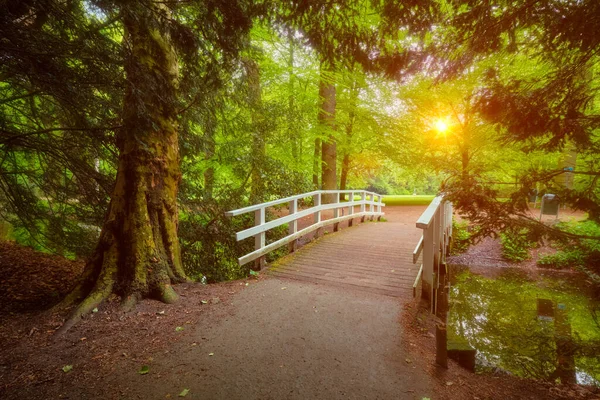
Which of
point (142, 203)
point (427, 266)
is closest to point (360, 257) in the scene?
point (427, 266)

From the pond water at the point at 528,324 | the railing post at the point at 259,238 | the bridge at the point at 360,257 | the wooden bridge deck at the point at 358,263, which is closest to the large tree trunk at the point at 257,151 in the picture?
the bridge at the point at 360,257

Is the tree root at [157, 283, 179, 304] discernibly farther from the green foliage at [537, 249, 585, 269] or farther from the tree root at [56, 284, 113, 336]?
the green foliage at [537, 249, 585, 269]

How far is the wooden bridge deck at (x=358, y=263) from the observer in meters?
5.69

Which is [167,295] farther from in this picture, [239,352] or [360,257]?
[360,257]

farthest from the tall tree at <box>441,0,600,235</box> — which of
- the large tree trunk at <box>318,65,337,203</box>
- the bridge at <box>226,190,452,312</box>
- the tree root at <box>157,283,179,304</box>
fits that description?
the large tree trunk at <box>318,65,337,203</box>

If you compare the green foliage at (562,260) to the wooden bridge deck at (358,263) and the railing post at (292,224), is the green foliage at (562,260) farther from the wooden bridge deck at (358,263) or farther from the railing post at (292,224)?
the railing post at (292,224)

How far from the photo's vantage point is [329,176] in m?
14.9

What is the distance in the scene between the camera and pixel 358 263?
683 centimetres

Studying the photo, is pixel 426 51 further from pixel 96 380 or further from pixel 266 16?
pixel 96 380

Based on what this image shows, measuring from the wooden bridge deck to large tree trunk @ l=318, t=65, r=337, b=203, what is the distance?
495 cm

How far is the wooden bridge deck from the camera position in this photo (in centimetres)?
569

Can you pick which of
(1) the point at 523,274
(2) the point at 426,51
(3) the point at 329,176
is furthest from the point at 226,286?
(3) the point at 329,176

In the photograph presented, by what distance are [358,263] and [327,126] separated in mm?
8146

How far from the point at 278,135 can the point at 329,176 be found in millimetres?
5848
